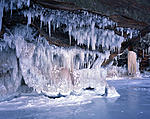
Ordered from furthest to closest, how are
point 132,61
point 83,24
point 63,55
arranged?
1. point 132,61
2. point 63,55
3. point 83,24

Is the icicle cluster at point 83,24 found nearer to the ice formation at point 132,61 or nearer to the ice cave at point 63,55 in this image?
the ice cave at point 63,55

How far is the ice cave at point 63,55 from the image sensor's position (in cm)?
398

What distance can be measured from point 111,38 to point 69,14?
9.34ft

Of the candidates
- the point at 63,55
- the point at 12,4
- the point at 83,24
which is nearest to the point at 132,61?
the point at 63,55

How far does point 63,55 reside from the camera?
6.59m

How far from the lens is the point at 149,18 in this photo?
5059 millimetres

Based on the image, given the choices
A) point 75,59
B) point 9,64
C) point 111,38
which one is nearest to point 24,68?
point 9,64

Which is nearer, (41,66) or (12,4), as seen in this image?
(12,4)

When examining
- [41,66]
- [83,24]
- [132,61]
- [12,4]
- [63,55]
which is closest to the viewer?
[12,4]

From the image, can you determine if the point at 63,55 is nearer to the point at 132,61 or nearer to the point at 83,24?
the point at 83,24

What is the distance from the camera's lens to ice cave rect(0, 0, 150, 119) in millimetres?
3979

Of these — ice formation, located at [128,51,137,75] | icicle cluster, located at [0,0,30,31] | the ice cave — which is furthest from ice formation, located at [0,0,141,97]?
ice formation, located at [128,51,137,75]

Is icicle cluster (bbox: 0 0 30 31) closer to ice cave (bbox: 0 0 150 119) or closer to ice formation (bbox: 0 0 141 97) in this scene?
ice cave (bbox: 0 0 150 119)

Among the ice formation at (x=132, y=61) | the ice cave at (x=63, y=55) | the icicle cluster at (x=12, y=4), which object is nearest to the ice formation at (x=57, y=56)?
the ice cave at (x=63, y=55)
